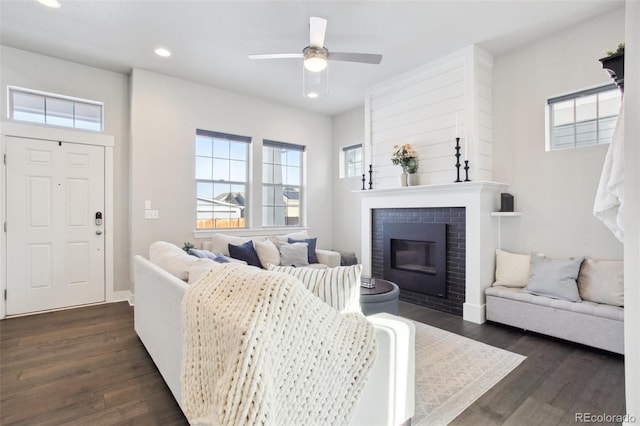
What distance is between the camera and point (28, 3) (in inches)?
108

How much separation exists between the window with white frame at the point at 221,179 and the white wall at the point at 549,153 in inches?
142

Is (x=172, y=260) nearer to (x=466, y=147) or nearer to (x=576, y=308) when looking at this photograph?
(x=466, y=147)

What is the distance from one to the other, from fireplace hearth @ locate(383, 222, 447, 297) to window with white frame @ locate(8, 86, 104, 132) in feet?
13.6

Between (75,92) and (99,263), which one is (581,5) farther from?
(99,263)

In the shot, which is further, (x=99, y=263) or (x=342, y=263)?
(x=342, y=263)

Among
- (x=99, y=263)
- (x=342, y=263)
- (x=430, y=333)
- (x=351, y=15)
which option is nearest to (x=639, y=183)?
(x=430, y=333)

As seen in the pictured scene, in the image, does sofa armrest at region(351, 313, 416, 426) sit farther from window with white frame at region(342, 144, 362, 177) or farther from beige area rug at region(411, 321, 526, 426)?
window with white frame at region(342, 144, 362, 177)

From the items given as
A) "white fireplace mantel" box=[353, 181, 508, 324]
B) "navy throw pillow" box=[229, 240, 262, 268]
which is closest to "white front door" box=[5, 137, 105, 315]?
"navy throw pillow" box=[229, 240, 262, 268]

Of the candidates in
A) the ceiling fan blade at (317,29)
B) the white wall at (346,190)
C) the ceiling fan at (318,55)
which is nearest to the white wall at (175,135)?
the white wall at (346,190)

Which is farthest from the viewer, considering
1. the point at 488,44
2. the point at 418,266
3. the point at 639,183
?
the point at 418,266

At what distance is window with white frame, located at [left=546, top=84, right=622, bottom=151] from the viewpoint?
2.97 m

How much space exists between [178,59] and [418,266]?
3.96 m

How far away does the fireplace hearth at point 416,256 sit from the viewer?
3746mm

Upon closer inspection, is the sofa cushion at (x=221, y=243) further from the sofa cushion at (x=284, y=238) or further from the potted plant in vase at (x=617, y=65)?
the potted plant in vase at (x=617, y=65)
